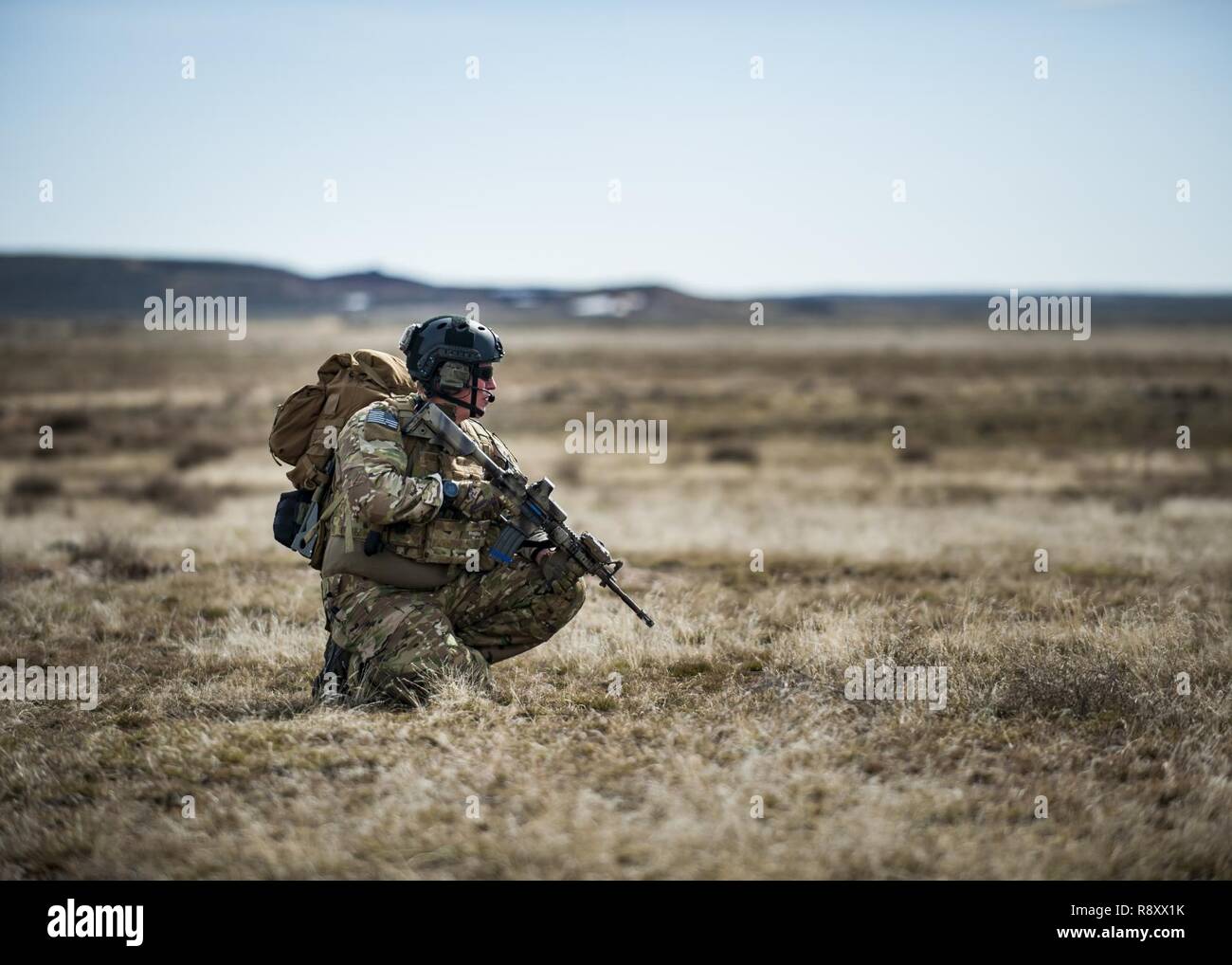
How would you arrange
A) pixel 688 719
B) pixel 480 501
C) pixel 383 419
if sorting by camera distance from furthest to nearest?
pixel 480 501 < pixel 383 419 < pixel 688 719

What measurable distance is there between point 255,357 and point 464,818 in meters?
89.3

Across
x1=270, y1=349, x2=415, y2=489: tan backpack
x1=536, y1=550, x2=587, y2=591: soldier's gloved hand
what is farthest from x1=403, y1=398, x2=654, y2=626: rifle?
x1=270, y1=349, x2=415, y2=489: tan backpack

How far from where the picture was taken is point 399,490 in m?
6.29

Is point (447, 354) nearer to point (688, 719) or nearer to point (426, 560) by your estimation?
point (426, 560)

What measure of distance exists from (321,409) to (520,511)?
1.50 meters

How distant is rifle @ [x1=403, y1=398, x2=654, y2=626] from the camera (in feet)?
21.8

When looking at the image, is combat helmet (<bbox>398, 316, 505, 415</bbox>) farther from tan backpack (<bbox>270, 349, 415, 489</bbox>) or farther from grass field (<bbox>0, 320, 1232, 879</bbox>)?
grass field (<bbox>0, 320, 1232, 879</bbox>)

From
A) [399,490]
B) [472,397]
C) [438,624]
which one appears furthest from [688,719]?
[472,397]

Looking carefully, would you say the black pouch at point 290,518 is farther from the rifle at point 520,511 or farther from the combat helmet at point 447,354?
the combat helmet at point 447,354

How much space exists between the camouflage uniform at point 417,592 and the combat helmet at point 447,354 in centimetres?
23

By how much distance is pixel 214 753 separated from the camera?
572 cm

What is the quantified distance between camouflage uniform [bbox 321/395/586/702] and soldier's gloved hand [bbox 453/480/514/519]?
0.03 m

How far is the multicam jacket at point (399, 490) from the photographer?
20.7 feet
